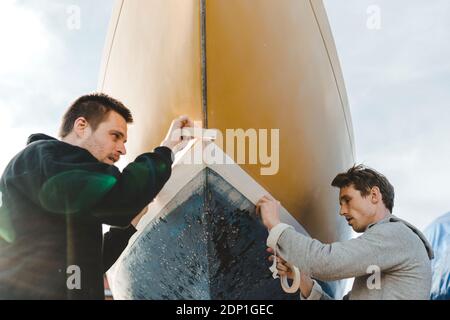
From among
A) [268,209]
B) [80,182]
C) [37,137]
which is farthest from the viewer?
[268,209]

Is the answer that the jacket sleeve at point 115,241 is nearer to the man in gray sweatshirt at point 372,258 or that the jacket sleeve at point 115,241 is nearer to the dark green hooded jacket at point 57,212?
the dark green hooded jacket at point 57,212

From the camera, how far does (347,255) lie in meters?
1.20

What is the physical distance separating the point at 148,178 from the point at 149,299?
1.86 feet

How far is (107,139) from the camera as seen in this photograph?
137 centimetres

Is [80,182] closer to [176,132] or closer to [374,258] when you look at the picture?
[176,132]

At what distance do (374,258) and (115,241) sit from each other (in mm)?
724

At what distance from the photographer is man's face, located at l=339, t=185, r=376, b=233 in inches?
53.4

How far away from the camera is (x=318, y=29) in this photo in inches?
65.7

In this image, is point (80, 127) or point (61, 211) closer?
point (61, 211)

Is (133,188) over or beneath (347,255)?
over

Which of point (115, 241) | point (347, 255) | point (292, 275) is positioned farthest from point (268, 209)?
point (115, 241)

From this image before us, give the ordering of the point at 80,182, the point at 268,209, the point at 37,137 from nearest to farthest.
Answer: the point at 80,182, the point at 37,137, the point at 268,209

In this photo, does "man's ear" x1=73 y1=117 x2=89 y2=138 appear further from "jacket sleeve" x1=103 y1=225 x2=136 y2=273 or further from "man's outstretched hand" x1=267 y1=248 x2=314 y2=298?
"man's outstretched hand" x1=267 y1=248 x2=314 y2=298

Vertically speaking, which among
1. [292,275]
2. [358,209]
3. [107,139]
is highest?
[107,139]
